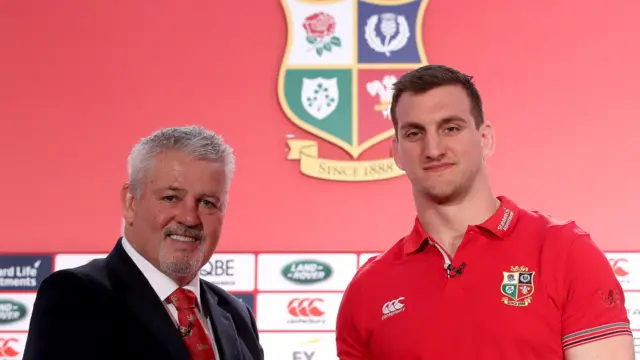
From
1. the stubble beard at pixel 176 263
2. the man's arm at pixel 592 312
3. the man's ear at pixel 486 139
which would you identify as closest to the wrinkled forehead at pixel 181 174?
the stubble beard at pixel 176 263

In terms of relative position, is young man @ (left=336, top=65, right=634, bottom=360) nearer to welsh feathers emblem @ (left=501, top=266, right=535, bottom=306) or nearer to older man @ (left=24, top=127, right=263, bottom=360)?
welsh feathers emblem @ (left=501, top=266, right=535, bottom=306)

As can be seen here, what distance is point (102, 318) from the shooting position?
152 cm

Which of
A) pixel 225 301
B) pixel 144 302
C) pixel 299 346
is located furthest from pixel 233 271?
pixel 144 302

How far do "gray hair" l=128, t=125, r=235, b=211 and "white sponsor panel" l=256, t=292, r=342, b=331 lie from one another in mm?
1894

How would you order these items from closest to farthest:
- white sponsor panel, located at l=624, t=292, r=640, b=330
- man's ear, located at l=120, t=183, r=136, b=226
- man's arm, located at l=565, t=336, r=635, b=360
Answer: man's arm, located at l=565, t=336, r=635, b=360 → man's ear, located at l=120, t=183, r=136, b=226 → white sponsor panel, located at l=624, t=292, r=640, b=330

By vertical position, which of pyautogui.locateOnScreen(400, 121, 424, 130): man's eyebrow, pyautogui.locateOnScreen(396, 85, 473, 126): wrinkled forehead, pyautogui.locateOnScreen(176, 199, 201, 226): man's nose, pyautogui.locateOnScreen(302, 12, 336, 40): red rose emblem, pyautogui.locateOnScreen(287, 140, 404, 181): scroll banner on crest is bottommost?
pyautogui.locateOnScreen(287, 140, 404, 181): scroll banner on crest

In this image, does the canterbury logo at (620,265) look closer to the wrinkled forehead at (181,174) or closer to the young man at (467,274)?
the young man at (467,274)

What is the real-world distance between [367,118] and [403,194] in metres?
0.39

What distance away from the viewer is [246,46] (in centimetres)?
369

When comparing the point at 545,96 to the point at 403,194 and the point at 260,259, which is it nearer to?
the point at 403,194

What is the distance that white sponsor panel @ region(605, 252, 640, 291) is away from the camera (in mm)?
3541

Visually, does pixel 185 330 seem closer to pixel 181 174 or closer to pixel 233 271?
pixel 181 174

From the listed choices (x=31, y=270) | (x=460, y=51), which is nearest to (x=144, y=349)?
(x=31, y=270)

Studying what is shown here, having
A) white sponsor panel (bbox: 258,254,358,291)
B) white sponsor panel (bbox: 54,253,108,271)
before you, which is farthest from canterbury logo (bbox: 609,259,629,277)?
white sponsor panel (bbox: 54,253,108,271)
